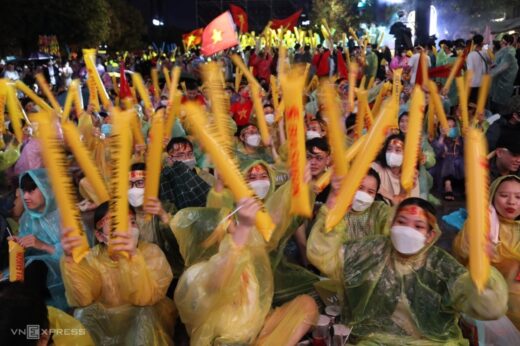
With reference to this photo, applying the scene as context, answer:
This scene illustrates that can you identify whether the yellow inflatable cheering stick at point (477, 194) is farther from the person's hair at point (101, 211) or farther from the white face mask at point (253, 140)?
the white face mask at point (253, 140)

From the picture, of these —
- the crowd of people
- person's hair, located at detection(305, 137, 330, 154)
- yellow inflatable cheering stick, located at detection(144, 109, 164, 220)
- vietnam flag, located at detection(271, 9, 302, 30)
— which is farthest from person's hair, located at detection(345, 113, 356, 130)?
vietnam flag, located at detection(271, 9, 302, 30)

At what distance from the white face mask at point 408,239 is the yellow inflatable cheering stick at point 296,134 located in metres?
0.48

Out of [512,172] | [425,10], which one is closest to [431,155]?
[512,172]

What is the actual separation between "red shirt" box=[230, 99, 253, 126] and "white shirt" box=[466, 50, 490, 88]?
14.6 feet

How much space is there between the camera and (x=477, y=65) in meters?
9.57

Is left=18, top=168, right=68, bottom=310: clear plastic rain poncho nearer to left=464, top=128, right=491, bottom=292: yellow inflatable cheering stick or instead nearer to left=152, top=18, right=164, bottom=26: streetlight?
left=464, top=128, right=491, bottom=292: yellow inflatable cheering stick

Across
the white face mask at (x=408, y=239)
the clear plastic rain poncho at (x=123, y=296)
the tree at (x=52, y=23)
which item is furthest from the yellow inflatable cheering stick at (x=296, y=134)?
the tree at (x=52, y=23)

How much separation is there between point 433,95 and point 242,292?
313cm

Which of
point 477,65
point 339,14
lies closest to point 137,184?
point 477,65

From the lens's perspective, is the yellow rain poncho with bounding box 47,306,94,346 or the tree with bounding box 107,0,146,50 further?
the tree with bounding box 107,0,146,50

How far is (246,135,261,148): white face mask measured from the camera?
222 inches

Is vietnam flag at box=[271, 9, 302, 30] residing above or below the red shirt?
above

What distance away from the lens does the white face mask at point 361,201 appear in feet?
11.0

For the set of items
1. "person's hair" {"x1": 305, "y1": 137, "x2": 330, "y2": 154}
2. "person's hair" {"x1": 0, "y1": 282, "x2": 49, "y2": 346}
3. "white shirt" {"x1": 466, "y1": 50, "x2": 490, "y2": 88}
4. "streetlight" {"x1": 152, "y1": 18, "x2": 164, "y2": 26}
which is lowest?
"person's hair" {"x1": 0, "y1": 282, "x2": 49, "y2": 346}
